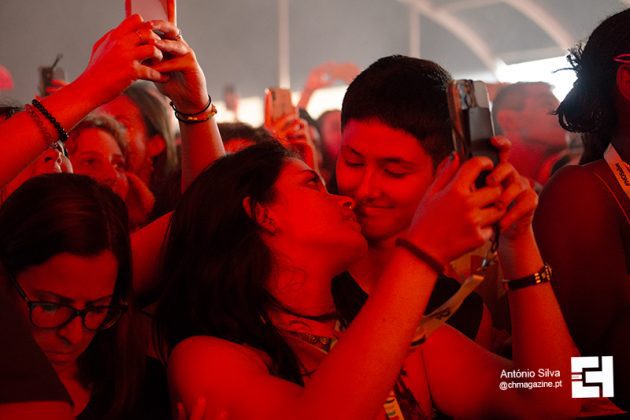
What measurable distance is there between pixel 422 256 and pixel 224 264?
17.4 inches

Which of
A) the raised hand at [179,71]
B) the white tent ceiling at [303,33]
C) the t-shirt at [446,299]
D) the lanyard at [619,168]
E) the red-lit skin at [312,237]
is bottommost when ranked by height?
the t-shirt at [446,299]

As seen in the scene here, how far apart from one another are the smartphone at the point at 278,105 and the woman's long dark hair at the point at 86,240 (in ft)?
3.38

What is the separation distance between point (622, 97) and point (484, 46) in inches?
247

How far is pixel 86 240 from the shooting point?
1.23 m

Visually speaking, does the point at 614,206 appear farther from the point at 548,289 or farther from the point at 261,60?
the point at 261,60

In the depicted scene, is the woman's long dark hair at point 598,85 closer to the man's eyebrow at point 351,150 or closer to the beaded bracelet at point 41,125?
the man's eyebrow at point 351,150

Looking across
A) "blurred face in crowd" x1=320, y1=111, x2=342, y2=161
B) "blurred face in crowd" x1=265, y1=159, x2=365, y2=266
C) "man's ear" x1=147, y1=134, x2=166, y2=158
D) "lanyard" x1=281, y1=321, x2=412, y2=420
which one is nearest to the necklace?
"lanyard" x1=281, y1=321, x2=412, y2=420

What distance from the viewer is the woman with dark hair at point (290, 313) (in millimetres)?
1009

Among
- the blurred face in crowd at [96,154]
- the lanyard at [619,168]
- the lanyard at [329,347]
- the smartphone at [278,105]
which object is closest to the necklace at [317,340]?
the lanyard at [329,347]

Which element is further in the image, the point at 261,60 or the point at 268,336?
the point at 261,60

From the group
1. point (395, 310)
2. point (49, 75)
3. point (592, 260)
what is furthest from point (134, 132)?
point (395, 310)

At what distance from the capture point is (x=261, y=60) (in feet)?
22.6

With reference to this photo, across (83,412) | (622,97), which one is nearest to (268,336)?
(83,412)

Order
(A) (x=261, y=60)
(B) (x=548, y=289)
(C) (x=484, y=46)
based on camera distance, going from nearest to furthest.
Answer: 1. (B) (x=548, y=289)
2. (A) (x=261, y=60)
3. (C) (x=484, y=46)
